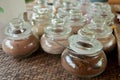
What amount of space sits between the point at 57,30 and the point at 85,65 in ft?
0.47

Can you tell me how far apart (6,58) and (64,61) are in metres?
0.19

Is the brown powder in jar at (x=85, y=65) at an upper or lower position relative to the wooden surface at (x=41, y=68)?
upper

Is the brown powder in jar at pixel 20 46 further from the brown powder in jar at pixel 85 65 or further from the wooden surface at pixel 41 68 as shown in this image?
the brown powder in jar at pixel 85 65

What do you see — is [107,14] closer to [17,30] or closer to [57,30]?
[57,30]

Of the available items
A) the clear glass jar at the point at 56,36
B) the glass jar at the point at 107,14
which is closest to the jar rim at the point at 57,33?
the clear glass jar at the point at 56,36

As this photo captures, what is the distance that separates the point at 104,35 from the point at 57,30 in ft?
0.42

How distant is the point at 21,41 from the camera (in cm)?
55

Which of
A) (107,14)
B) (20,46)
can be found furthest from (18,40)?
(107,14)

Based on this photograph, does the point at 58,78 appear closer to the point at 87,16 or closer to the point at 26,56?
the point at 26,56

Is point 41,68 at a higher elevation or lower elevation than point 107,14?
lower

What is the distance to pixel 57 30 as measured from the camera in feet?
1.83

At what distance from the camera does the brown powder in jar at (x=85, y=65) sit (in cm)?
47

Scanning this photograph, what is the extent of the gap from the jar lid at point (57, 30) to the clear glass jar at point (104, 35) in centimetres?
4

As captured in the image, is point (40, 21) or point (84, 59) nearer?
point (84, 59)
